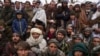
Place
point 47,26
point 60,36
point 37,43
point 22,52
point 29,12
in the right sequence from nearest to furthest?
point 22,52, point 37,43, point 60,36, point 47,26, point 29,12

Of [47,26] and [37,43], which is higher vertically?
[37,43]

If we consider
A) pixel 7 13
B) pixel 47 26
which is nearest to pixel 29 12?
pixel 7 13

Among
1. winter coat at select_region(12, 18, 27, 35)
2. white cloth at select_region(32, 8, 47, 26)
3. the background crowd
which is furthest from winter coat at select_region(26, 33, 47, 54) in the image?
white cloth at select_region(32, 8, 47, 26)

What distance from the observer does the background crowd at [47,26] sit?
8.68m

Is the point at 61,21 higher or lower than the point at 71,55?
lower

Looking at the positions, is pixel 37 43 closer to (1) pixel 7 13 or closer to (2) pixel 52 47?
(2) pixel 52 47

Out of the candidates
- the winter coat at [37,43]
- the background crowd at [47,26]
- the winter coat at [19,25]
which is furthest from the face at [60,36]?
the winter coat at [19,25]

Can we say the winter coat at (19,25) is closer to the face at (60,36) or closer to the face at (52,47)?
the face at (60,36)

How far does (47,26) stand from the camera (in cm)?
1145

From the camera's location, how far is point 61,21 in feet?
38.4

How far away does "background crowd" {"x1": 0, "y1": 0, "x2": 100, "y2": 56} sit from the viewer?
28.5 feet

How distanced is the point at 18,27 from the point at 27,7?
1.78m

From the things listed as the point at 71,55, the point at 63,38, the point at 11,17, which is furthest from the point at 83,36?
the point at 71,55

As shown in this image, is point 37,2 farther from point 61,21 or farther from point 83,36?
point 83,36
